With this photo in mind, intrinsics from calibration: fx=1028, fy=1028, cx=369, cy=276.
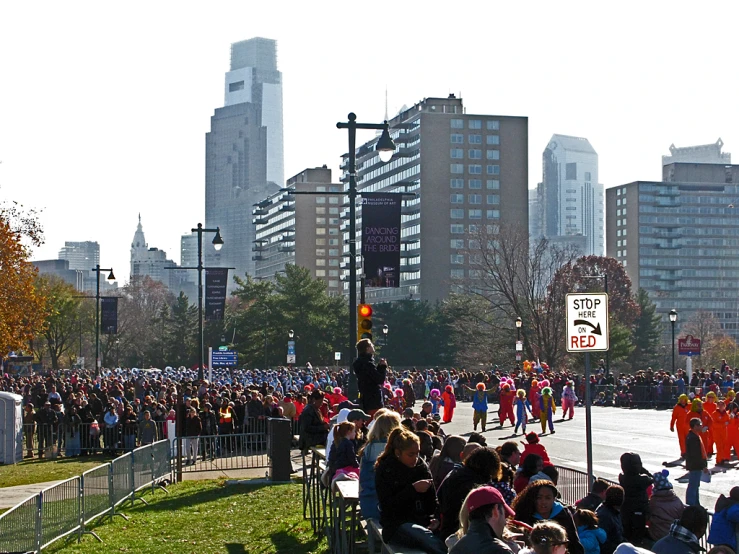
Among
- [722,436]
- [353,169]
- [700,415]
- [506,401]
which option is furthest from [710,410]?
[353,169]

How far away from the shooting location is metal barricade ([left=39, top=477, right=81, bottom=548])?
528 inches

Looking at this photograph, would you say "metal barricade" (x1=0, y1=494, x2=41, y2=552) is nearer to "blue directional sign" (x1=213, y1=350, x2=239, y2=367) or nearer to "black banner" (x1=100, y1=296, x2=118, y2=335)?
"blue directional sign" (x1=213, y1=350, x2=239, y2=367)

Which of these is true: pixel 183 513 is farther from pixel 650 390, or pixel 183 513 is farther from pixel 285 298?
pixel 285 298

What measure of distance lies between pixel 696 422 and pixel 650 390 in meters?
30.3

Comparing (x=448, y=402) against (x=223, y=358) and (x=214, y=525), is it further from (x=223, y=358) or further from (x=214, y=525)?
(x=214, y=525)

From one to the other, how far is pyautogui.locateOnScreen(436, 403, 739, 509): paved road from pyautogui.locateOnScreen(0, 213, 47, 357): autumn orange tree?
18.8 metres

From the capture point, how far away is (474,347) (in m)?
72.1

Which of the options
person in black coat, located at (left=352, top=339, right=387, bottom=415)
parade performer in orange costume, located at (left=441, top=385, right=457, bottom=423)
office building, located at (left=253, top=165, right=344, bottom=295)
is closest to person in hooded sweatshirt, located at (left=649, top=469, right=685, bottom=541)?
A: person in black coat, located at (left=352, top=339, right=387, bottom=415)

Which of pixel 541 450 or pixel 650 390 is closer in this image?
pixel 541 450

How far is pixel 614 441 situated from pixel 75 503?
59.2 feet

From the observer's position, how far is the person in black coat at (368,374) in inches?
566

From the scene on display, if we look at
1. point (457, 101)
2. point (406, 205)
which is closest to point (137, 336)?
point (406, 205)

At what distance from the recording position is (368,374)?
47.6ft

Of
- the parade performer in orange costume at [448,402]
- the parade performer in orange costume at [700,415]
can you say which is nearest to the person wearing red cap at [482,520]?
the parade performer in orange costume at [700,415]
